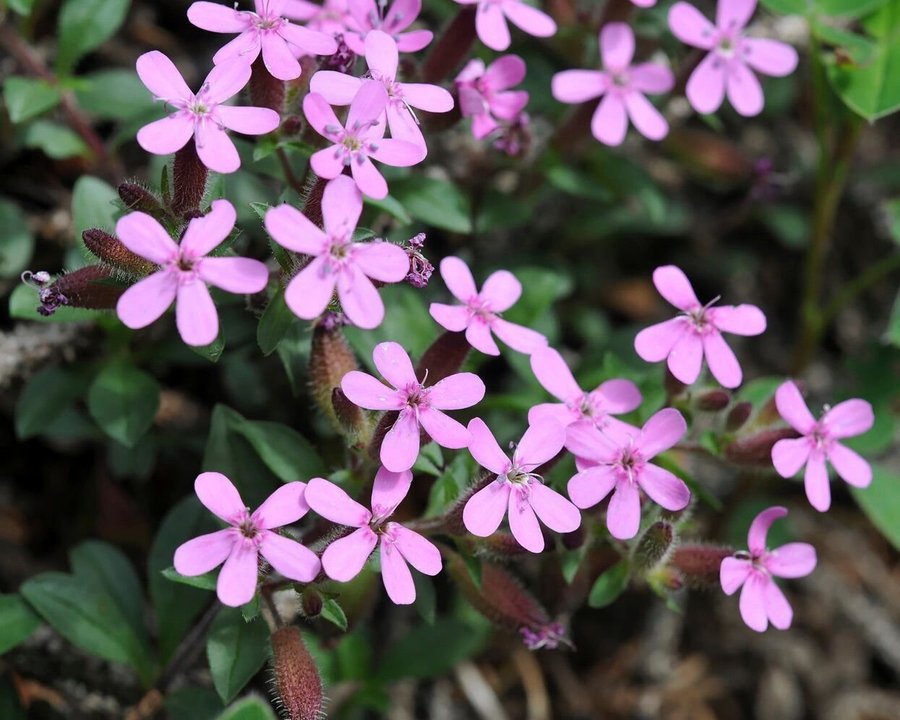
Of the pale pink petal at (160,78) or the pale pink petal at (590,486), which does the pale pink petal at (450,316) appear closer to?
the pale pink petal at (590,486)

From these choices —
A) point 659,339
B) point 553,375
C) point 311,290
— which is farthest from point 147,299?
point 659,339

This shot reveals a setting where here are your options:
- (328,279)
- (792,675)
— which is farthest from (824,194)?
(328,279)

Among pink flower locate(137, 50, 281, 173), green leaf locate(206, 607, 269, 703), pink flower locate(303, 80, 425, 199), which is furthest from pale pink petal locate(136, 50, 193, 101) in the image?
green leaf locate(206, 607, 269, 703)

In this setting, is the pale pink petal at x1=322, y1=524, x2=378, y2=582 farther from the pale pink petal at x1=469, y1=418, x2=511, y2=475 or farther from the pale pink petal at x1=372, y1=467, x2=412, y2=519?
the pale pink petal at x1=469, y1=418, x2=511, y2=475

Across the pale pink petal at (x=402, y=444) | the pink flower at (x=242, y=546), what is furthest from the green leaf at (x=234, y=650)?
the pale pink petal at (x=402, y=444)

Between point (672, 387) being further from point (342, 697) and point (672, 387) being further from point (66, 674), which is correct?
point (66, 674)
